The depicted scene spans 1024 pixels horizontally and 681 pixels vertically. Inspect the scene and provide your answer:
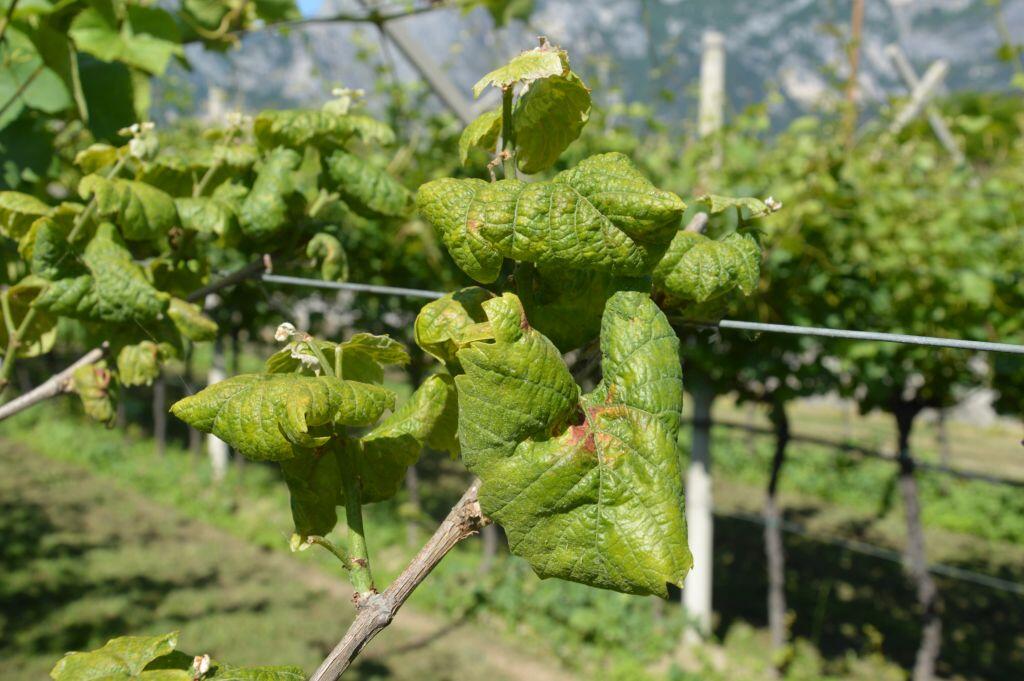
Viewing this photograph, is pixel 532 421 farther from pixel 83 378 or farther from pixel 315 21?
pixel 315 21

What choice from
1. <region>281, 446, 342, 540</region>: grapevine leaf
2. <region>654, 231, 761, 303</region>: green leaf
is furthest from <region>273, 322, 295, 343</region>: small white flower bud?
<region>654, 231, 761, 303</region>: green leaf

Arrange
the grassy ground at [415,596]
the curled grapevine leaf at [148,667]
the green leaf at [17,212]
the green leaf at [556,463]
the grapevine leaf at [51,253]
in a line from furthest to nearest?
the grassy ground at [415,596] → the green leaf at [17,212] → the grapevine leaf at [51,253] → the curled grapevine leaf at [148,667] → the green leaf at [556,463]

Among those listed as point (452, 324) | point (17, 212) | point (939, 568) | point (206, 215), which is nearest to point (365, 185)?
point (206, 215)

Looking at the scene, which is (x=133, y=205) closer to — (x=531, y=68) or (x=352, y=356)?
(x=352, y=356)

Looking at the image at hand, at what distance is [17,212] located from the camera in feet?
4.51

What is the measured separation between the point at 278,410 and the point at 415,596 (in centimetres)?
626

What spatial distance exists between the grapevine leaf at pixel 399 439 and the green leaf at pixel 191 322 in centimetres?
56

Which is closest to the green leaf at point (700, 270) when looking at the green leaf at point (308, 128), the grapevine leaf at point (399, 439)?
the grapevine leaf at point (399, 439)

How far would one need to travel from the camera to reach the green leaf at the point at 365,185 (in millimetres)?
1452

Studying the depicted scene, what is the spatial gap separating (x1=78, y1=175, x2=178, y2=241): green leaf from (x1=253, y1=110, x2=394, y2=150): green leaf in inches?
8.2

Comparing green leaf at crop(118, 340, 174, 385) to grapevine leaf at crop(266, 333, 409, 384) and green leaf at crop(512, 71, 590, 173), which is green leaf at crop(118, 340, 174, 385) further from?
green leaf at crop(512, 71, 590, 173)

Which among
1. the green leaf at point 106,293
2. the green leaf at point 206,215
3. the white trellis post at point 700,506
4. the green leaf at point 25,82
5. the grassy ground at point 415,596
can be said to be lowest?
the grassy ground at point 415,596

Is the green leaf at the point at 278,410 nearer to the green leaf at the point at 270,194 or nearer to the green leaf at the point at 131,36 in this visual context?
the green leaf at the point at 270,194

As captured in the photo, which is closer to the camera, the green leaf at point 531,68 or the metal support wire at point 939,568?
the green leaf at point 531,68
